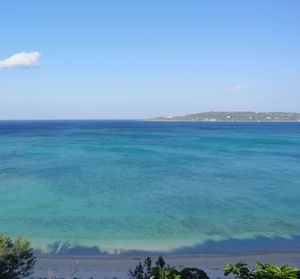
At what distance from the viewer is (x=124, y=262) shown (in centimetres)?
1842

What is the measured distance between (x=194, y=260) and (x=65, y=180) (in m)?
24.9

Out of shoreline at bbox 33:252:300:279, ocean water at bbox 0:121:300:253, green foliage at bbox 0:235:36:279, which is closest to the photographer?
green foliage at bbox 0:235:36:279

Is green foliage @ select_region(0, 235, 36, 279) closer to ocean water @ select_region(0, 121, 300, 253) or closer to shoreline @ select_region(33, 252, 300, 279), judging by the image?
shoreline @ select_region(33, 252, 300, 279)

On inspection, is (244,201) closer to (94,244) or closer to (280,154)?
(94,244)

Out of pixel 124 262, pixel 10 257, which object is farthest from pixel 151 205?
pixel 10 257

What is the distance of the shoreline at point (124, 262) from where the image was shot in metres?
16.9

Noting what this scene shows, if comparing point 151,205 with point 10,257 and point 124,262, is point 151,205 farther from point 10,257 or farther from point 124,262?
point 10,257

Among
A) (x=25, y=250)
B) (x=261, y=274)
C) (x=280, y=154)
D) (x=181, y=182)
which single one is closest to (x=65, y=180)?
(x=181, y=182)

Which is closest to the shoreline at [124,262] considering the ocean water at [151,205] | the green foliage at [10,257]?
the ocean water at [151,205]

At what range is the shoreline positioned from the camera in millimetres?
16859

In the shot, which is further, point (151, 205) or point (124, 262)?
point (151, 205)

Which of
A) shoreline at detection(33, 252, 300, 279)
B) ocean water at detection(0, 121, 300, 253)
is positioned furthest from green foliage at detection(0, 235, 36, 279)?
ocean water at detection(0, 121, 300, 253)

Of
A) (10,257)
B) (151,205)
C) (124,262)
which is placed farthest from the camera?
(151,205)

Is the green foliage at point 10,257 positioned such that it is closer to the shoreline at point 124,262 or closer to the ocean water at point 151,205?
the shoreline at point 124,262
